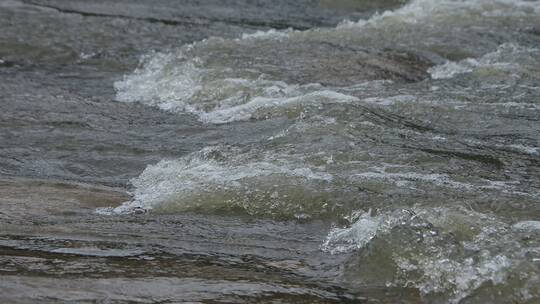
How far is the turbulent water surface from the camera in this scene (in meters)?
3.90

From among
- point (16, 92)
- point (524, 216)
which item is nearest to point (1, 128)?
point (16, 92)

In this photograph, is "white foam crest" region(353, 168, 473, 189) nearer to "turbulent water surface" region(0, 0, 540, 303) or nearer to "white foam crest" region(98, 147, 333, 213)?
"turbulent water surface" region(0, 0, 540, 303)

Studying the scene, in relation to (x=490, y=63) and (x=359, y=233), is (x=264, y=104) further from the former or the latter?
(x=359, y=233)

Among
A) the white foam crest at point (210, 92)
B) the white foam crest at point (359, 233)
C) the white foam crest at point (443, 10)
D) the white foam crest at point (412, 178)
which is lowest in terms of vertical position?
the white foam crest at point (359, 233)

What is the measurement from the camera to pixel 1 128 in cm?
707

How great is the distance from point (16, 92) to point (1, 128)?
1.43m

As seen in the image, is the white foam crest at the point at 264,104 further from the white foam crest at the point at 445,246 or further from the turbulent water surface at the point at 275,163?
the white foam crest at the point at 445,246

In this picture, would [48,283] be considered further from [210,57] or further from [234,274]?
[210,57]

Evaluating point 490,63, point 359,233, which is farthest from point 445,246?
point 490,63

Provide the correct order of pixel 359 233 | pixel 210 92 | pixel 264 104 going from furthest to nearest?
pixel 210 92 → pixel 264 104 → pixel 359 233

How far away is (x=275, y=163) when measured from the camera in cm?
556

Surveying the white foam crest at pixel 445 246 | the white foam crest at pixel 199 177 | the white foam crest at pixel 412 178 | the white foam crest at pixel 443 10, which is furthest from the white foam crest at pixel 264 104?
the white foam crest at pixel 443 10

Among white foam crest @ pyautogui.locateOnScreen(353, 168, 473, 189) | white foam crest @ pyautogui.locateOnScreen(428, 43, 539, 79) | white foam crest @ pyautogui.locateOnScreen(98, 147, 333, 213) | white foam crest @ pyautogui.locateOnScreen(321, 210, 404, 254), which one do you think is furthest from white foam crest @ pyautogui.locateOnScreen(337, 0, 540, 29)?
white foam crest @ pyautogui.locateOnScreen(321, 210, 404, 254)

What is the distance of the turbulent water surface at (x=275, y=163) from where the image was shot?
3.90 m
